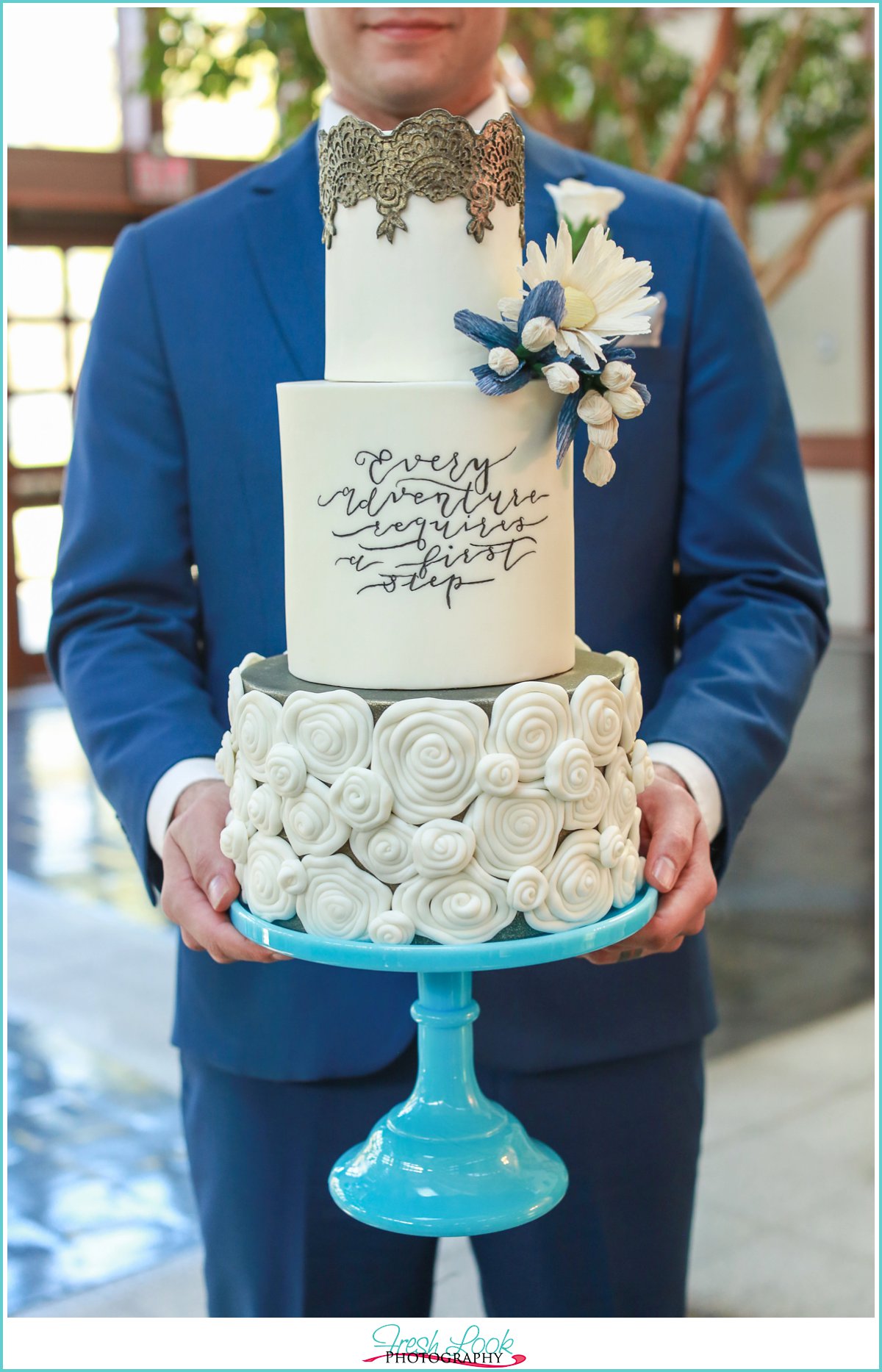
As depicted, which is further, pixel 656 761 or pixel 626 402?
pixel 656 761

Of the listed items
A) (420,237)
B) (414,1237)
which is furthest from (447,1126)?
(420,237)

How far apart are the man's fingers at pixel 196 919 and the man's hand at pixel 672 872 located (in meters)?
0.29

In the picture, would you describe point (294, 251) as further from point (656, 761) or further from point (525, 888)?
point (525, 888)

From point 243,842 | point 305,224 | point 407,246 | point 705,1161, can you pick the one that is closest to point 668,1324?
point 243,842

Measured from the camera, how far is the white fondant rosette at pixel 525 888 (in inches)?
42.4

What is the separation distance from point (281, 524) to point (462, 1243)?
7.09ft

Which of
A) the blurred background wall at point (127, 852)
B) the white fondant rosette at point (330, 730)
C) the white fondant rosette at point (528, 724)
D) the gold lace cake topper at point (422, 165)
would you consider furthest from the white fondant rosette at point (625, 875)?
the blurred background wall at point (127, 852)

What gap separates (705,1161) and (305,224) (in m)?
2.70

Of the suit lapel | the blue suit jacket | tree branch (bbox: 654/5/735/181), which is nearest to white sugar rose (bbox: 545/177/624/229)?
the blue suit jacket

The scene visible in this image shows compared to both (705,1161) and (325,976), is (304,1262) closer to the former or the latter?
(325,976)

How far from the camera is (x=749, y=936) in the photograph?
497 centimetres

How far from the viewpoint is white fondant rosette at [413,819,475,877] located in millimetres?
1065

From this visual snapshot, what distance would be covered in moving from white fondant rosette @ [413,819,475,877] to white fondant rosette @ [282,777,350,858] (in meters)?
0.06

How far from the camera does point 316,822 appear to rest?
1.10m
